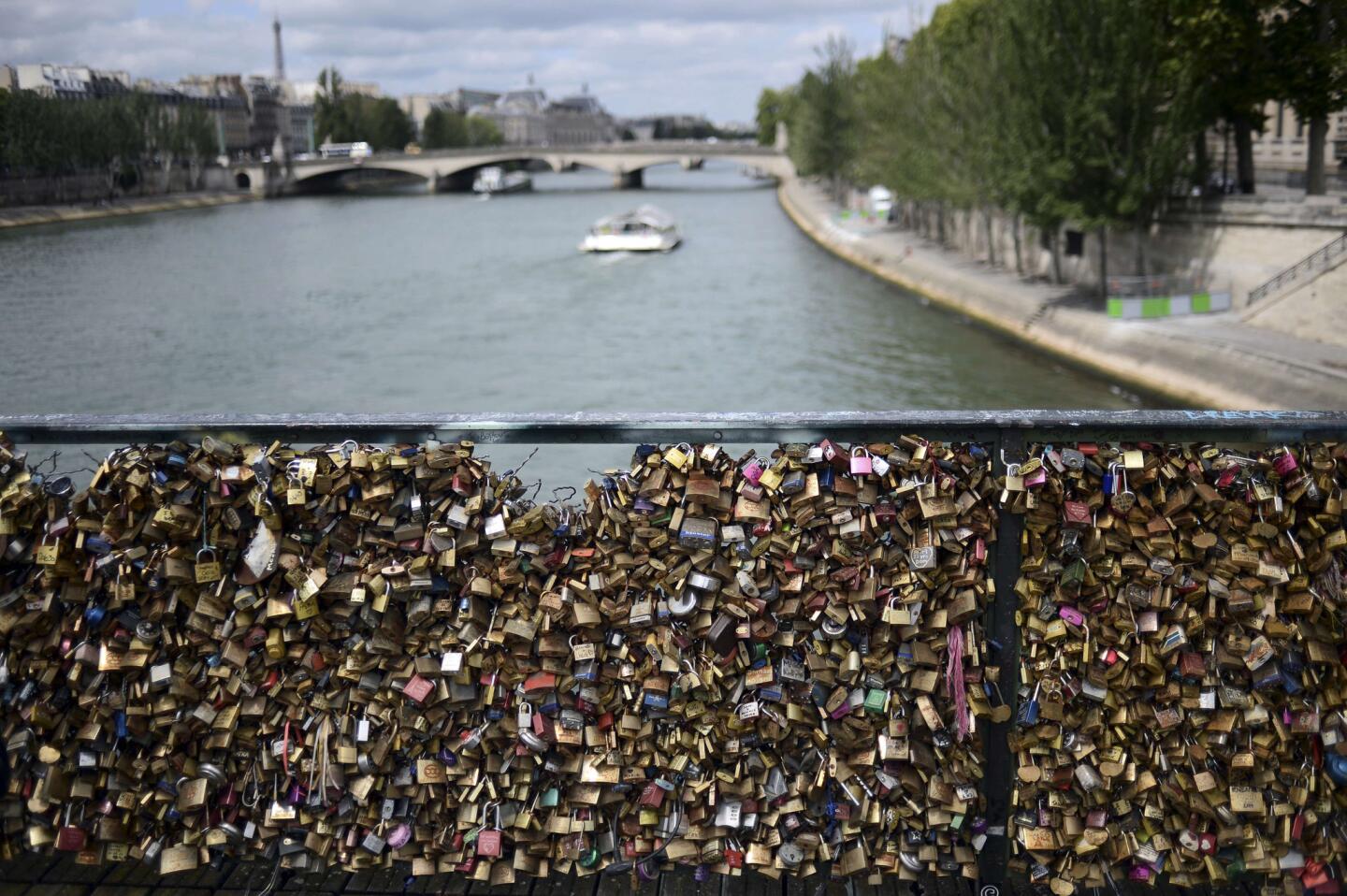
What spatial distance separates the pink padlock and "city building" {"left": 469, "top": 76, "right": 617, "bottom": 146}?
136676mm

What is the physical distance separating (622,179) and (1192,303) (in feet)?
200

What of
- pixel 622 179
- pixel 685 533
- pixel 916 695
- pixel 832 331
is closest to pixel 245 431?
pixel 685 533

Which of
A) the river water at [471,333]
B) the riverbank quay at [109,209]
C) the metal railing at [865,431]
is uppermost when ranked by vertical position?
the riverbank quay at [109,209]

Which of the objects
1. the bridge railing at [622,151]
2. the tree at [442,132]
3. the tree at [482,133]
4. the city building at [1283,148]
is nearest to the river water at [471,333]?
the city building at [1283,148]

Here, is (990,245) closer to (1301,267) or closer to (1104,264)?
(1104,264)

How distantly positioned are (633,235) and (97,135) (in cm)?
2045

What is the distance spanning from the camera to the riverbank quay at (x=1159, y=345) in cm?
1636

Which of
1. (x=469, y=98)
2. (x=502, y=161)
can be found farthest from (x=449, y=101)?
(x=502, y=161)

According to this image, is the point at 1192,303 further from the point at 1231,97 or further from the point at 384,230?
the point at 384,230

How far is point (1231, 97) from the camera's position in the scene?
71.2 feet

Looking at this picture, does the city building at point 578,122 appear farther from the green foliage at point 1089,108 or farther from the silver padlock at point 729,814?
the silver padlock at point 729,814

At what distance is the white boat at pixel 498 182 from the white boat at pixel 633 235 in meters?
35.8

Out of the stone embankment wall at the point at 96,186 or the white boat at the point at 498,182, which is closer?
the stone embankment wall at the point at 96,186

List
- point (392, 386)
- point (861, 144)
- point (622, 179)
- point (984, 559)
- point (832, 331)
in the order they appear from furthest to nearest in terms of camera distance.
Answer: point (622, 179)
point (861, 144)
point (832, 331)
point (392, 386)
point (984, 559)
